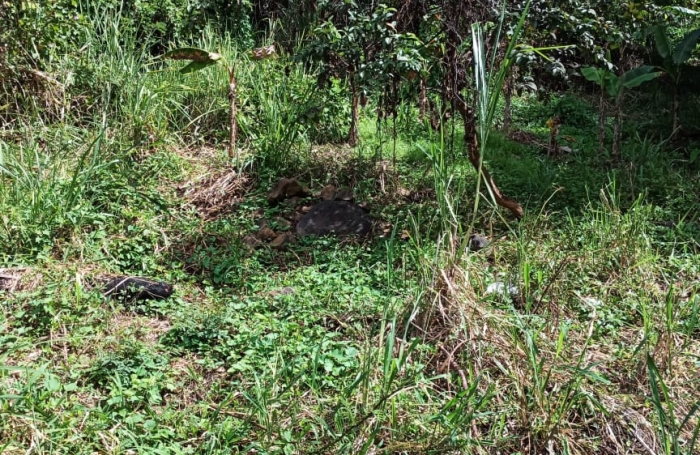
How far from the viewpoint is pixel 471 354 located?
2582 mm

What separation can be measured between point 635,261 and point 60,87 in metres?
4.96

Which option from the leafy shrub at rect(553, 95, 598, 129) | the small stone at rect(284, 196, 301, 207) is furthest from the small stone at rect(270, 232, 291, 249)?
the leafy shrub at rect(553, 95, 598, 129)

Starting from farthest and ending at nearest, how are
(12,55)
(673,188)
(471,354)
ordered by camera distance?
(12,55) → (673,188) → (471,354)

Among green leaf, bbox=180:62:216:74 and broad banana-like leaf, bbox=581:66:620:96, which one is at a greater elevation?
green leaf, bbox=180:62:216:74

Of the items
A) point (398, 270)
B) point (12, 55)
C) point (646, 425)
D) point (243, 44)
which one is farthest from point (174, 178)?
point (646, 425)

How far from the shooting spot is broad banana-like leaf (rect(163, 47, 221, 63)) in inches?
195

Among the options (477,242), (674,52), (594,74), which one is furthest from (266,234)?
(674,52)

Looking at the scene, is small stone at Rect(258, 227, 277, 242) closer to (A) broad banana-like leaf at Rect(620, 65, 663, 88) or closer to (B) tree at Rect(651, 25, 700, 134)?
(A) broad banana-like leaf at Rect(620, 65, 663, 88)

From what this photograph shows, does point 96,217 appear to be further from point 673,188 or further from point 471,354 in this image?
point 673,188

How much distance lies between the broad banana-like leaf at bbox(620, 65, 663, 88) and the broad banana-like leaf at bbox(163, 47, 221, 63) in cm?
374

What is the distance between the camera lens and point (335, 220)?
171 inches

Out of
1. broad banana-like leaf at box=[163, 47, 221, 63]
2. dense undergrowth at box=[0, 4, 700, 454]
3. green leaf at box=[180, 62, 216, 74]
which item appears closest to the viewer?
dense undergrowth at box=[0, 4, 700, 454]

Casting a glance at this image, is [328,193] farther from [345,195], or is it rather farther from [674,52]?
[674,52]

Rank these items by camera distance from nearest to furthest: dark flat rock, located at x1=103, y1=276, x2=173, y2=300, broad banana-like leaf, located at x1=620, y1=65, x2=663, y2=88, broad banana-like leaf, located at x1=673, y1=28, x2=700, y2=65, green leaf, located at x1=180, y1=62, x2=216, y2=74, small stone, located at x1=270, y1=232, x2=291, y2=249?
dark flat rock, located at x1=103, y1=276, x2=173, y2=300 → small stone, located at x1=270, y1=232, x2=291, y2=249 → green leaf, located at x1=180, y1=62, x2=216, y2=74 → broad banana-like leaf, located at x1=620, y1=65, x2=663, y2=88 → broad banana-like leaf, located at x1=673, y1=28, x2=700, y2=65
